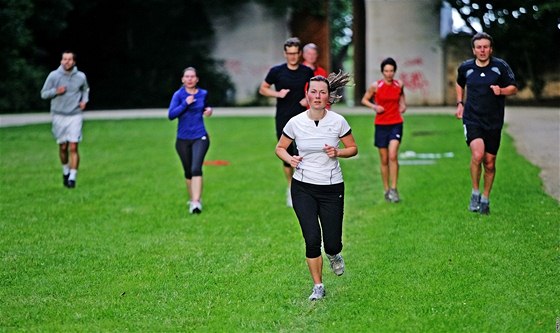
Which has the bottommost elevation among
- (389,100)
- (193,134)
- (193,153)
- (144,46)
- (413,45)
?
(193,153)

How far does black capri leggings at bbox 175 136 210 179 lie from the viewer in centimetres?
1214

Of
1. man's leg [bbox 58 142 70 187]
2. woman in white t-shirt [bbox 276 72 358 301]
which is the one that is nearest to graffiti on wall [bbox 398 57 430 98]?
man's leg [bbox 58 142 70 187]

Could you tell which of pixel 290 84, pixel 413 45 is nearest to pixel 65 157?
pixel 290 84

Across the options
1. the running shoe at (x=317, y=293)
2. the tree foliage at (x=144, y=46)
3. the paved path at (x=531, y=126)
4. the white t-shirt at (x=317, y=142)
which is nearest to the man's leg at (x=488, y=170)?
the paved path at (x=531, y=126)

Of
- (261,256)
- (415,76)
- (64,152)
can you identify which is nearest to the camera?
(261,256)

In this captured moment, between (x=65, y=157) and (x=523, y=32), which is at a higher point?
(x=523, y=32)

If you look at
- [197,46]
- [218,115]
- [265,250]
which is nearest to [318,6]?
[197,46]

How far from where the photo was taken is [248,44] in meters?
44.7

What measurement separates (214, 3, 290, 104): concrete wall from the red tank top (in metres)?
32.0

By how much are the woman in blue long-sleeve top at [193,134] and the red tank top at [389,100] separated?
233cm

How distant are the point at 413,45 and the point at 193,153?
29.3m

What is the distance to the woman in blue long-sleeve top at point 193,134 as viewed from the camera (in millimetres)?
12094

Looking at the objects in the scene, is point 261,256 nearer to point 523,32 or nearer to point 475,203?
point 475,203

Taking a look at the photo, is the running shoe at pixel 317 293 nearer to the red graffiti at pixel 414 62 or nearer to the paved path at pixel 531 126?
the paved path at pixel 531 126
